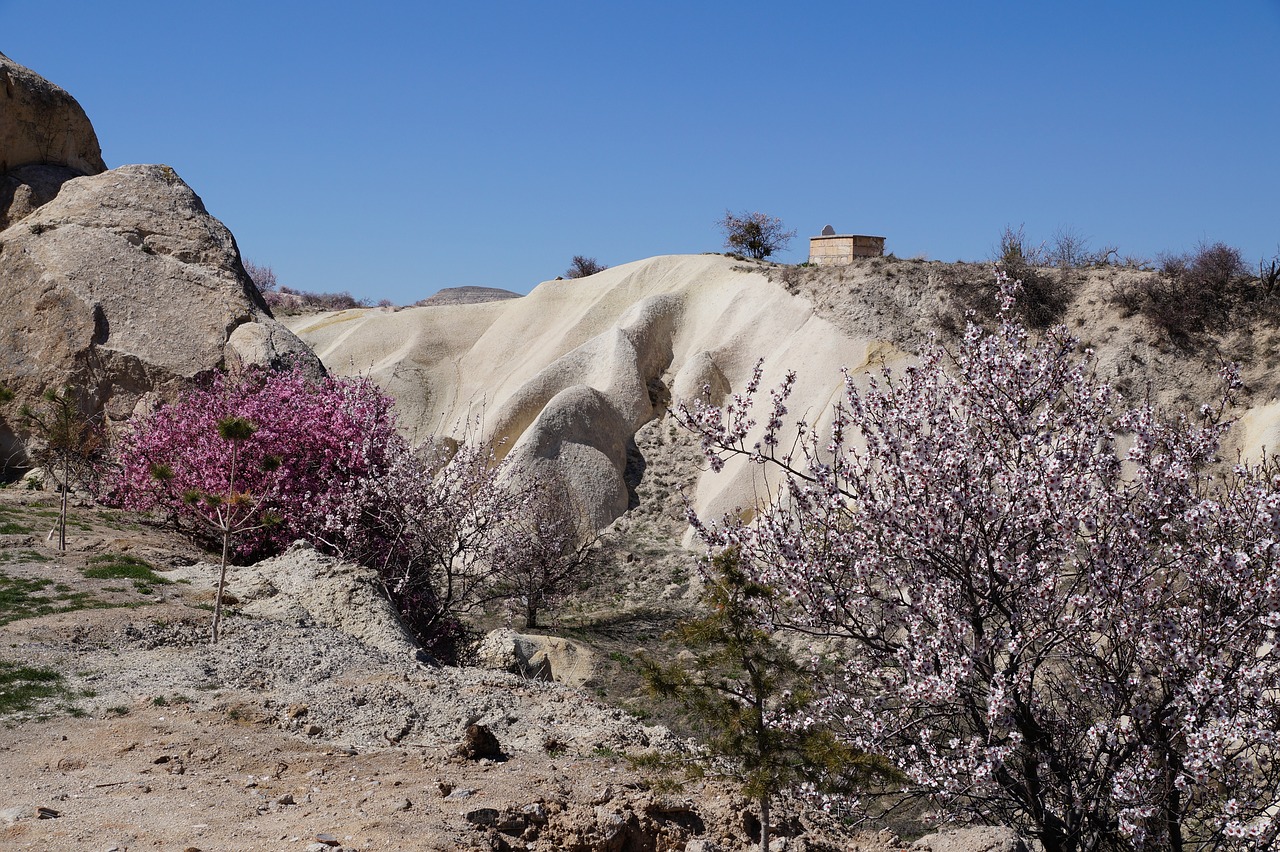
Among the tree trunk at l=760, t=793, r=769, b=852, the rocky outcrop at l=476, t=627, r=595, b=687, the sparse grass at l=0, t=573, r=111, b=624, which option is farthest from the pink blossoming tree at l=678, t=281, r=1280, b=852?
the sparse grass at l=0, t=573, r=111, b=624

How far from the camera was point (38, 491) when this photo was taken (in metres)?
18.8

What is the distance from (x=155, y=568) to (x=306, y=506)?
2.67 metres

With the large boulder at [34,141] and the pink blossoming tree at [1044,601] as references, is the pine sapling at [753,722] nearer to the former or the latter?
the pink blossoming tree at [1044,601]

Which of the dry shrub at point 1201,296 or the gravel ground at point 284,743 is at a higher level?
the dry shrub at point 1201,296

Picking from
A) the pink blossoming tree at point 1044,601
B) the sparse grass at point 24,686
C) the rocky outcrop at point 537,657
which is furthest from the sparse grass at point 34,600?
the pink blossoming tree at point 1044,601

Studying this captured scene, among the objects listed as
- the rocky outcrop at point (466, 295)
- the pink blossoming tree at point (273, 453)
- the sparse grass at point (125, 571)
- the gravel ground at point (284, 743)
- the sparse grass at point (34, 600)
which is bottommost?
the gravel ground at point (284, 743)

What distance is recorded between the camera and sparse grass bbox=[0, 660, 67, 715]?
8.56m

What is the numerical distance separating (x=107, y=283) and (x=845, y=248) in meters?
20.1

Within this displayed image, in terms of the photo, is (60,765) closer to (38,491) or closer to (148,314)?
(38,491)

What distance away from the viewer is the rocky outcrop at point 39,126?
23406mm

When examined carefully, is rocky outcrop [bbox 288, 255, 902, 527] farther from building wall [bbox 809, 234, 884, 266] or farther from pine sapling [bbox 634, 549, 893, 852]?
pine sapling [bbox 634, 549, 893, 852]

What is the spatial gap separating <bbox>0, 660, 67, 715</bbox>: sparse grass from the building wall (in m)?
26.2

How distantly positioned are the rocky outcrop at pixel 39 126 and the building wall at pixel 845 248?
19.2 m

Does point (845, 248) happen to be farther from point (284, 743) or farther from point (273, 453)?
point (284, 743)
